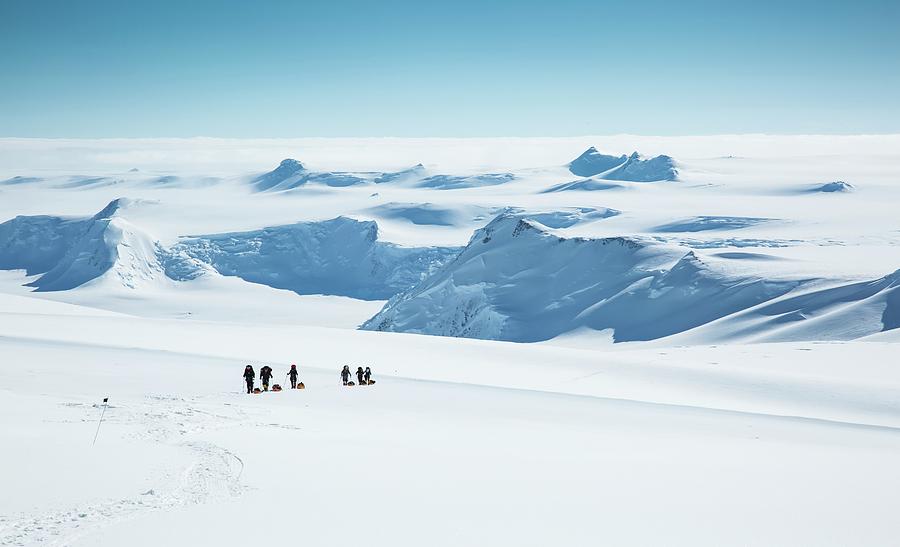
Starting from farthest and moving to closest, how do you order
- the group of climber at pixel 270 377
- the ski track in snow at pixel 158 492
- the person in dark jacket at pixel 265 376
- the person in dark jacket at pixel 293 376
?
the person in dark jacket at pixel 293 376 → the person in dark jacket at pixel 265 376 → the group of climber at pixel 270 377 → the ski track in snow at pixel 158 492

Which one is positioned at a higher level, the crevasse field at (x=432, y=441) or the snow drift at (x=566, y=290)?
the crevasse field at (x=432, y=441)

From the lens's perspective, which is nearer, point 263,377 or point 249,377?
point 249,377

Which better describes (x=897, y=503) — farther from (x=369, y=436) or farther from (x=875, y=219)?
(x=875, y=219)

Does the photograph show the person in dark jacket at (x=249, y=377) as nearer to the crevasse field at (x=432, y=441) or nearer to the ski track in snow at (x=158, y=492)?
the crevasse field at (x=432, y=441)

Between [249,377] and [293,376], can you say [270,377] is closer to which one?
[293,376]

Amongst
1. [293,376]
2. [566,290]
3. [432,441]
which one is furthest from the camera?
[566,290]

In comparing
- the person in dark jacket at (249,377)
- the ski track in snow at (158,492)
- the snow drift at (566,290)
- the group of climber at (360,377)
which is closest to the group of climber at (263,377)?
the person in dark jacket at (249,377)

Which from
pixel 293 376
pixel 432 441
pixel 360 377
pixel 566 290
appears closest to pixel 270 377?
pixel 293 376

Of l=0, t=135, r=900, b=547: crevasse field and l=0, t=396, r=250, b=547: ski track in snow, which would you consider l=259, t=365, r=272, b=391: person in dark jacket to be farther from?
l=0, t=396, r=250, b=547: ski track in snow
